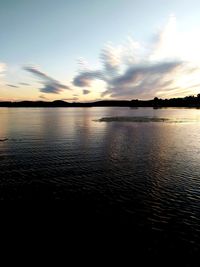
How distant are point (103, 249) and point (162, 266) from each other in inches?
183

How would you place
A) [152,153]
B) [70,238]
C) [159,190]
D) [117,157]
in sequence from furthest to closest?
[152,153] → [117,157] → [159,190] → [70,238]

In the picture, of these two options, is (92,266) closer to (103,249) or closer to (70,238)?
(103,249)

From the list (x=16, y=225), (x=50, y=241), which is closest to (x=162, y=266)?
(x=50, y=241)

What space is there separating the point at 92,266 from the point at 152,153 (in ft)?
129

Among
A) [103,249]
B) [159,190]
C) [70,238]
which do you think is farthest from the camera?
[159,190]

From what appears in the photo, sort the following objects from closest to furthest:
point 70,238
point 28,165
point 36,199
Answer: point 70,238 < point 36,199 < point 28,165

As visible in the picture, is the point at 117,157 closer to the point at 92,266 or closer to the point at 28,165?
the point at 28,165

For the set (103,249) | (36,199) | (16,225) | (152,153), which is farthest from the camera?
(152,153)

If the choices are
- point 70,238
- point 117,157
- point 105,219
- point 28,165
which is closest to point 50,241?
point 70,238

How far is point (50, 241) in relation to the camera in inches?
767

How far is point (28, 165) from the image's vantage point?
4203 cm

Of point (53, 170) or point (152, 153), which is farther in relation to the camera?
point (152, 153)

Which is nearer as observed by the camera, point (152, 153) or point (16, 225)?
point (16, 225)

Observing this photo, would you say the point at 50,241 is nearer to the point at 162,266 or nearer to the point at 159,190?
the point at 162,266
